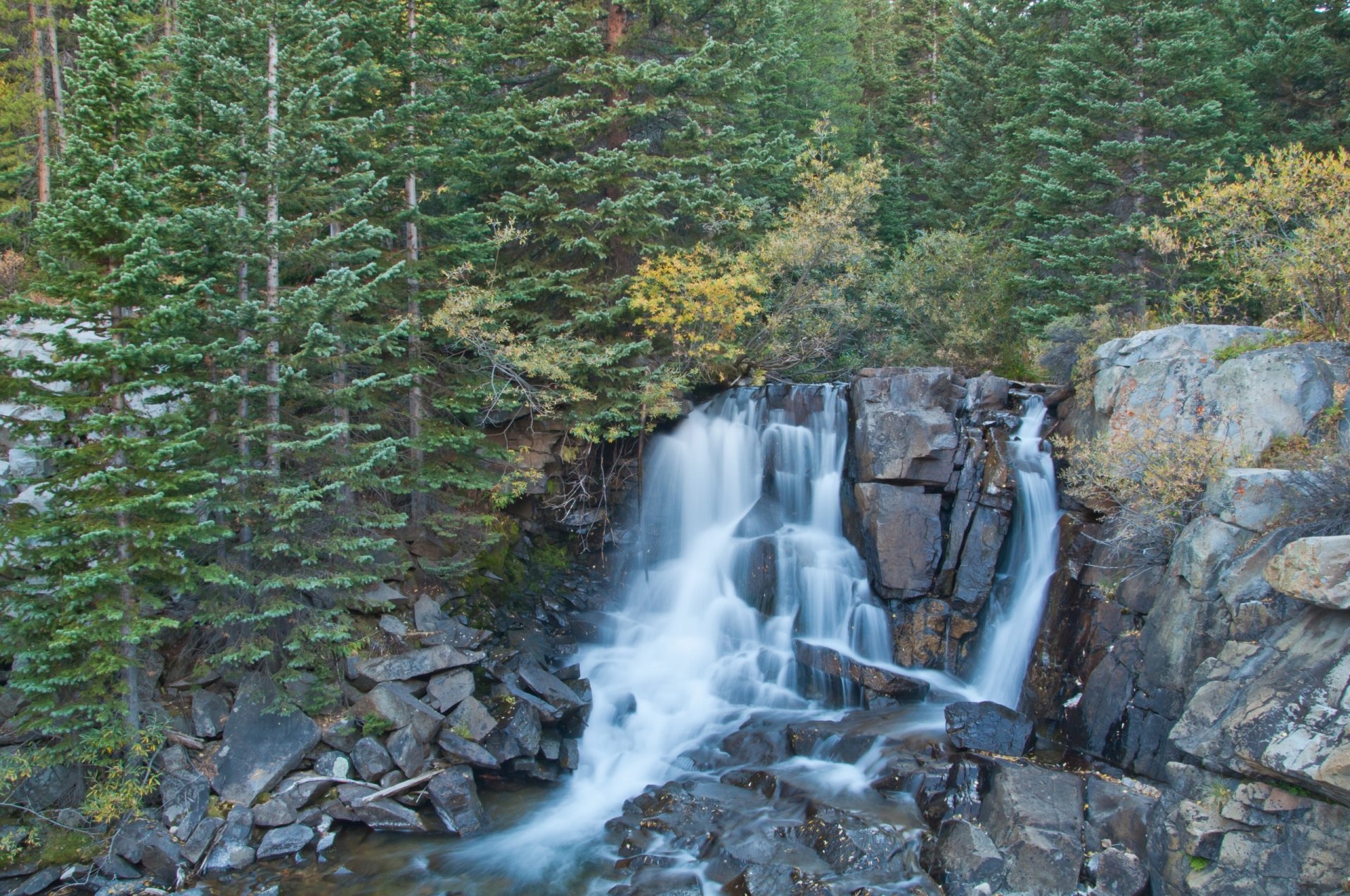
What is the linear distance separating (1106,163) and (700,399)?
32.9ft

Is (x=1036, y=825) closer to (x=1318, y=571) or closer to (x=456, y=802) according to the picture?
(x=1318, y=571)

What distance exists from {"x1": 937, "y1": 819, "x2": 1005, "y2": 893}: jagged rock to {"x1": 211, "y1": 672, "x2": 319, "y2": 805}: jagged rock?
8.15m

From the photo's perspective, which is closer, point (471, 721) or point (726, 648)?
point (471, 721)

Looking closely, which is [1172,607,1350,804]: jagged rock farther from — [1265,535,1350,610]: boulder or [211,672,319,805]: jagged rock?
[211,672,319,805]: jagged rock

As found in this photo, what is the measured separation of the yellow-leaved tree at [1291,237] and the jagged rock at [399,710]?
44.5 feet

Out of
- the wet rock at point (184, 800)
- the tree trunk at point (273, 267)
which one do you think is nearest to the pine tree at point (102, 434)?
the wet rock at point (184, 800)

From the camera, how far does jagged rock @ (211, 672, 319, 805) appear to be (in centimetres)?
984

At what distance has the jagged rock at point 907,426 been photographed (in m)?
13.8

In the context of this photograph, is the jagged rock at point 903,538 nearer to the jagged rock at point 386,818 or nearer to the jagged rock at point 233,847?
the jagged rock at point 386,818

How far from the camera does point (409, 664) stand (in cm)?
1159

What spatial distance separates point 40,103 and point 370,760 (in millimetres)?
17088

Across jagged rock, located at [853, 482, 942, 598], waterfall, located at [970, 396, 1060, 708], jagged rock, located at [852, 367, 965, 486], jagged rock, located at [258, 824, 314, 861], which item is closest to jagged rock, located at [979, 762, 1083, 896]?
waterfall, located at [970, 396, 1060, 708]

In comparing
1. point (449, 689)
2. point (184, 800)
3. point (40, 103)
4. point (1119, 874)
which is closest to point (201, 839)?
point (184, 800)

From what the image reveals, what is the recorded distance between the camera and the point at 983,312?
18359 millimetres
